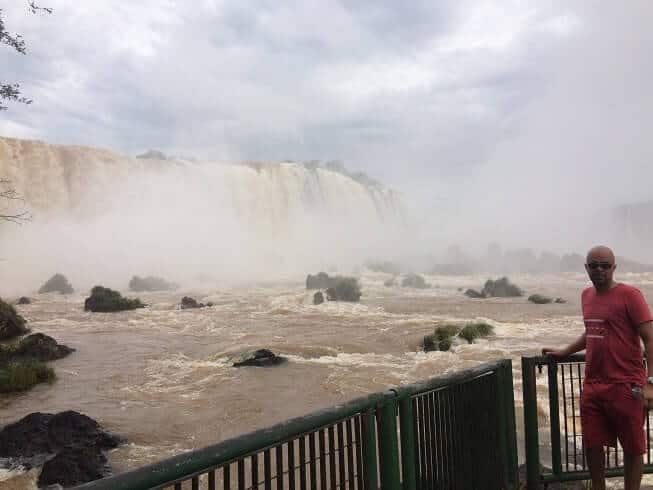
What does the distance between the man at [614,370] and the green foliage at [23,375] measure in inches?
514

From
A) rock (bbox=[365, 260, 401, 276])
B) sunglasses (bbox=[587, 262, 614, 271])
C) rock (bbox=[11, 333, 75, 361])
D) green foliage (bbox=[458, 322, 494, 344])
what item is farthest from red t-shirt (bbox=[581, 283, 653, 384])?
rock (bbox=[365, 260, 401, 276])

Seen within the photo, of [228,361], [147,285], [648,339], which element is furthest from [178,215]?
[648,339]

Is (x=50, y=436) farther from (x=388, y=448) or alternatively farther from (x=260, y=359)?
(x=388, y=448)

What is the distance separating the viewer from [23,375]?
41.5 feet

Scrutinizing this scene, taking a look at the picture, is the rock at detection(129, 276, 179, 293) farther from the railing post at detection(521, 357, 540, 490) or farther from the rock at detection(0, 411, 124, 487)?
the railing post at detection(521, 357, 540, 490)

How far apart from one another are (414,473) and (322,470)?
2.80 feet

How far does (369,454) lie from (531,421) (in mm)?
2509

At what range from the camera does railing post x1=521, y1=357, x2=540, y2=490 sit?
4.43m

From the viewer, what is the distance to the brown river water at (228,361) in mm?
9891

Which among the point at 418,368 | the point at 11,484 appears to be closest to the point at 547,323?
the point at 418,368

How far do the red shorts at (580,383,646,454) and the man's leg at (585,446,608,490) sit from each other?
2.2 inches

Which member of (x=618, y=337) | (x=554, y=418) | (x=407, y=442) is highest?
(x=618, y=337)

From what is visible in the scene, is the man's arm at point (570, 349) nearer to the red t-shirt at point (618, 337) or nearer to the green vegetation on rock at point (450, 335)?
the red t-shirt at point (618, 337)

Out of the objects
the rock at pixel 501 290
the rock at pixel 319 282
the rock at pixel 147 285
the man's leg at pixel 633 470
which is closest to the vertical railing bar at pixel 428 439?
the man's leg at pixel 633 470
